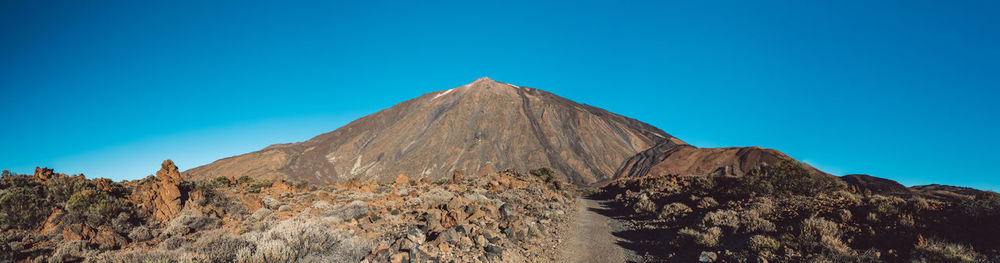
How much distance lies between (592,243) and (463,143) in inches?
2652

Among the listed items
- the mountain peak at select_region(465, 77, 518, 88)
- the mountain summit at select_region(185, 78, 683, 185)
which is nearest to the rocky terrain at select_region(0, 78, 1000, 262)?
the mountain summit at select_region(185, 78, 683, 185)

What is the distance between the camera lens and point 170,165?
13133mm

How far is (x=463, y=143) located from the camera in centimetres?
7675

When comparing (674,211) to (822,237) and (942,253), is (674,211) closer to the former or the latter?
(822,237)

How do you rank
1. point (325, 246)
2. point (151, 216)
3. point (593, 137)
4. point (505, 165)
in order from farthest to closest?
point (593, 137) < point (505, 165) < point (151, 216) < point (325, 246)

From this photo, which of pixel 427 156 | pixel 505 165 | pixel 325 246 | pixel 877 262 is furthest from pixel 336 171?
pixel 877 262

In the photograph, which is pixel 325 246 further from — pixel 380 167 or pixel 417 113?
pixel 417 113

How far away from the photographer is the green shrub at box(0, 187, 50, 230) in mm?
8539

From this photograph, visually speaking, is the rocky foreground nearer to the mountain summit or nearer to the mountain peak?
the mountain summit

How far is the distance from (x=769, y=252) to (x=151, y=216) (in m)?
14.9

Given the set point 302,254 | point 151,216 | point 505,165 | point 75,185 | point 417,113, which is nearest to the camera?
point 302,254

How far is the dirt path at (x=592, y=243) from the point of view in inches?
349

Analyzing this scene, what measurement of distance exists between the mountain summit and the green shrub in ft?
188

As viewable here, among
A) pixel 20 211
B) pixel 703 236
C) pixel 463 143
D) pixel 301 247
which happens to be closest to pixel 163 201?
pixel 20 211
